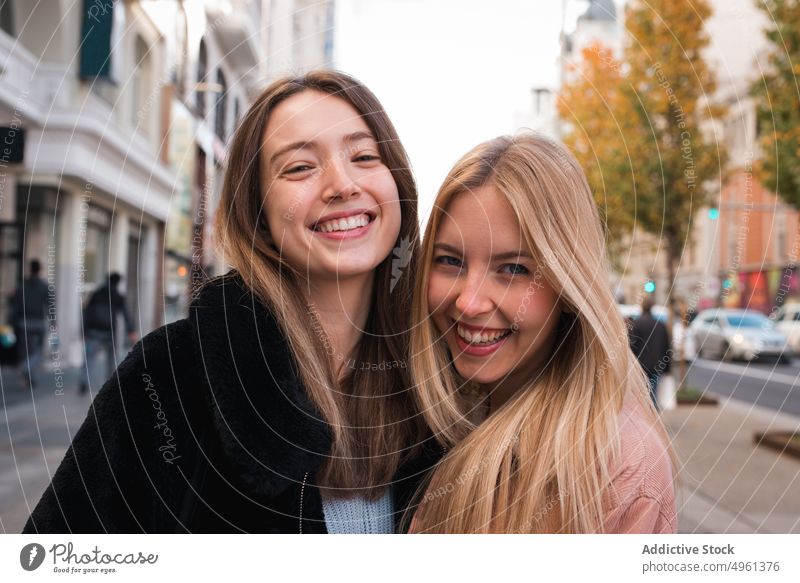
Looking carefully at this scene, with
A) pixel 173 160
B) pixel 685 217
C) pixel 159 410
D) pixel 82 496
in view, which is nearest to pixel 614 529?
pixel 685 217

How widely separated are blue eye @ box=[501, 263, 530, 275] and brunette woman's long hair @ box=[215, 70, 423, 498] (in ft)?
0.79

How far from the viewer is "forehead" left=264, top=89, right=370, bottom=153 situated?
1.62 m

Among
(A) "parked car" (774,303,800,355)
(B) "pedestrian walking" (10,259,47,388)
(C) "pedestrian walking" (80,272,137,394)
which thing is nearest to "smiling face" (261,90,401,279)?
(C) "pedestrian walking" (80,272,137,394)

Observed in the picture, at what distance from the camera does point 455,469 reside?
166 cm

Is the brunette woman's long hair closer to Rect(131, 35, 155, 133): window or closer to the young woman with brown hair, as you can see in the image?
the young woman with brown hair

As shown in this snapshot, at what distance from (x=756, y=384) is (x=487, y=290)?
46.2ft

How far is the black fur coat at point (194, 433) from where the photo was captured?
5.15ft

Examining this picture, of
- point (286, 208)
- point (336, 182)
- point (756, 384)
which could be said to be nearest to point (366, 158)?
point (336, 182)

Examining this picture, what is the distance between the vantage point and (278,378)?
1.61 m

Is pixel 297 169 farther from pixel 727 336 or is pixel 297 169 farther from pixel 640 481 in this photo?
pixel 727 336

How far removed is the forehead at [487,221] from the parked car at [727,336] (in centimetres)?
42

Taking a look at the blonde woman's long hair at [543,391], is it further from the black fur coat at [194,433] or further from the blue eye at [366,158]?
the black fur coat at [194,433]
